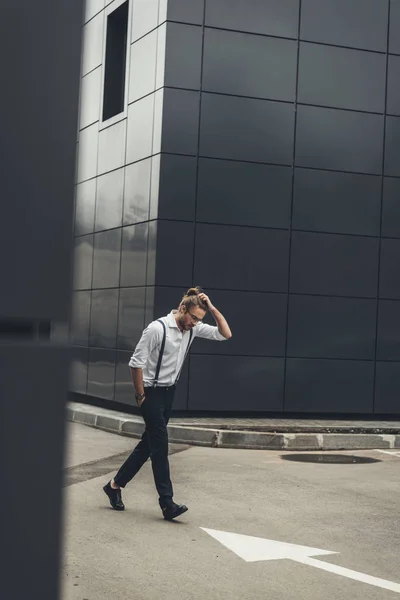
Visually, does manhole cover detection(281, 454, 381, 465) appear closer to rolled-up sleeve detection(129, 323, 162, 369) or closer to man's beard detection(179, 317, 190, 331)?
man's beard detection(179, 317, 190, 331)

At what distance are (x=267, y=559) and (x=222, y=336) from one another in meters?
2.44

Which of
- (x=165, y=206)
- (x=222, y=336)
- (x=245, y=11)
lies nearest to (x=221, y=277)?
(x=165, y=206)

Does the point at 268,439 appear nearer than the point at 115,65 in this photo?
A: Yes

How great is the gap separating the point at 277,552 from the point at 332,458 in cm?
594

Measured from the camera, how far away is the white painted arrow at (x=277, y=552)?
611cm

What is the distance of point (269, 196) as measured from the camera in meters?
16.2

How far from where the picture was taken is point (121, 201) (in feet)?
57.2

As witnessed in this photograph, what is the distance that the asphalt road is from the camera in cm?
576

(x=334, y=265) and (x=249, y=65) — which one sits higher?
(x=249, y=65)

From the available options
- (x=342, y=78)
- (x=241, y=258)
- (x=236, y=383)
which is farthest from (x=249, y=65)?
(x=236, y=383)

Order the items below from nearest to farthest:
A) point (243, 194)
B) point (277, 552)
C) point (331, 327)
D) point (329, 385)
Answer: point (277, 552) → point (243, 194) → point (329, 385) → point (331, 327)

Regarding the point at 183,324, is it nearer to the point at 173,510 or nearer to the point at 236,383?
the point at 173,510

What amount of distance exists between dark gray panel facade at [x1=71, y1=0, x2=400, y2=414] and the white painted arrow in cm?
834

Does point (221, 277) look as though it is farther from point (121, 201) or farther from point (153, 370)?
point (153, 370)
